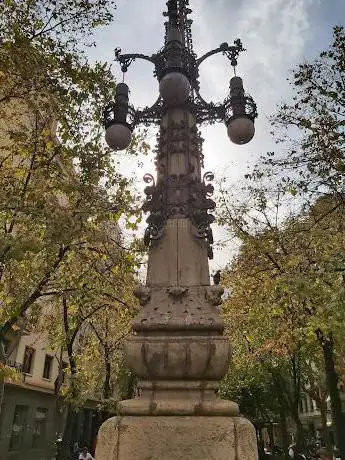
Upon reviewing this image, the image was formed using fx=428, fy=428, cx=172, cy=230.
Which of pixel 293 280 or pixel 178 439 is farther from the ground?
pixel 293 280

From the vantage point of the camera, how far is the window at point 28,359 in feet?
83.3

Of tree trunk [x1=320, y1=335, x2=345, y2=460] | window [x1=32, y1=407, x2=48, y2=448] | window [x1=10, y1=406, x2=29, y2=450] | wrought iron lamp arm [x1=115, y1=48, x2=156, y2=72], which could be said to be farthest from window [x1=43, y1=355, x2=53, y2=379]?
wrought iron lamp arm [x1=115, y1=48, x2=156, y2=72]

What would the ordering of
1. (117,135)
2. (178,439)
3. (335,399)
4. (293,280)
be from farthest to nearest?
(335,399), (293,280), (117,135), (178,439)

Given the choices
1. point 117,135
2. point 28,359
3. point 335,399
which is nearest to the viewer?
point 117,135

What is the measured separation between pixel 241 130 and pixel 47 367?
27356 millimetres

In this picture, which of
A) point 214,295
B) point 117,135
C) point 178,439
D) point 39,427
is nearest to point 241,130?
point 117,135

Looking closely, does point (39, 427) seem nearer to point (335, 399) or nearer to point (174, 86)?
point (335, 399)

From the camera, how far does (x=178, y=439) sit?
3.76 m

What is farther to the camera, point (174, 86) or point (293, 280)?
point (293, 280)

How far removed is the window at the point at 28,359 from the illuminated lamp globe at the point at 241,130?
76.7ft

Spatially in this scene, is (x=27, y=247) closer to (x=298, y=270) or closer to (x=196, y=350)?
(x=196, y=350)

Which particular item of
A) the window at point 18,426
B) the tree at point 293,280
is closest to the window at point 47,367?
the window at point 18,426

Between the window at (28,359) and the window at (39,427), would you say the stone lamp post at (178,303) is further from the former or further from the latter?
the window at (39,427)

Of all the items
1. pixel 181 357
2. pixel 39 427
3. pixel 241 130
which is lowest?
pixel 39 427
